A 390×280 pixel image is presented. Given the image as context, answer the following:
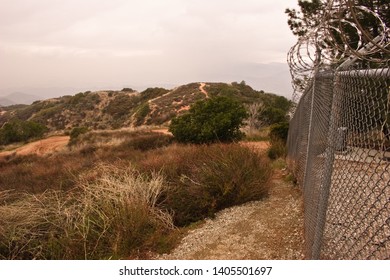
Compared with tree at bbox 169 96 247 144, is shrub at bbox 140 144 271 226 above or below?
below

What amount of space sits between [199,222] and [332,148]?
10.6ft

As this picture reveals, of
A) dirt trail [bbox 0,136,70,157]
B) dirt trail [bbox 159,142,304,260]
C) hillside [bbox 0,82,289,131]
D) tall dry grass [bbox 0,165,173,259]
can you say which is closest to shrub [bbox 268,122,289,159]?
dirt trail [bbox 159,142,304,260]

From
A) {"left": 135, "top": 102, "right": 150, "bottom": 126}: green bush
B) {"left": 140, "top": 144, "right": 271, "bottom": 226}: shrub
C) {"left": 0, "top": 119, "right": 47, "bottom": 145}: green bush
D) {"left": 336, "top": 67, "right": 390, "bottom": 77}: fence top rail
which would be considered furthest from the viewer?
{"left": 135, "top": 102, "right": 150, "bottom": 126}: green bush

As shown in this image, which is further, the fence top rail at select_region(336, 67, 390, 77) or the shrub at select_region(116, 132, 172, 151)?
the shrub at select_region(116, 132, 172, 151)

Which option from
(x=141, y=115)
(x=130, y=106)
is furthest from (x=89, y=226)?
(x=130, y=106)

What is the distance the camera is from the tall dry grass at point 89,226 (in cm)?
436

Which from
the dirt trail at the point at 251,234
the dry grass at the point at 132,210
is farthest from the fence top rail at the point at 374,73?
the dry grass at the point at 132,210

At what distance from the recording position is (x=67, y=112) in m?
51.6

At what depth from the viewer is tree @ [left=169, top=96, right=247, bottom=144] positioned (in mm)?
13500

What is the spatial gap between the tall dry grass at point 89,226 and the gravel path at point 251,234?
0.59m

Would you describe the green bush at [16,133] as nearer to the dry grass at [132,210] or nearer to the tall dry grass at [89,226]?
the dry grass at [132,210]

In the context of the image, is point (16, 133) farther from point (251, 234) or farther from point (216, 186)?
point (251, 234)

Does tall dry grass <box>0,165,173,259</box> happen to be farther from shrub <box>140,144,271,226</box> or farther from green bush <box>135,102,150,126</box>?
green bush <box>135,102,150,126</box>

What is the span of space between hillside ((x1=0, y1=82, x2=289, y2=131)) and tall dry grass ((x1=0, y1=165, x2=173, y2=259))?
104 ft
